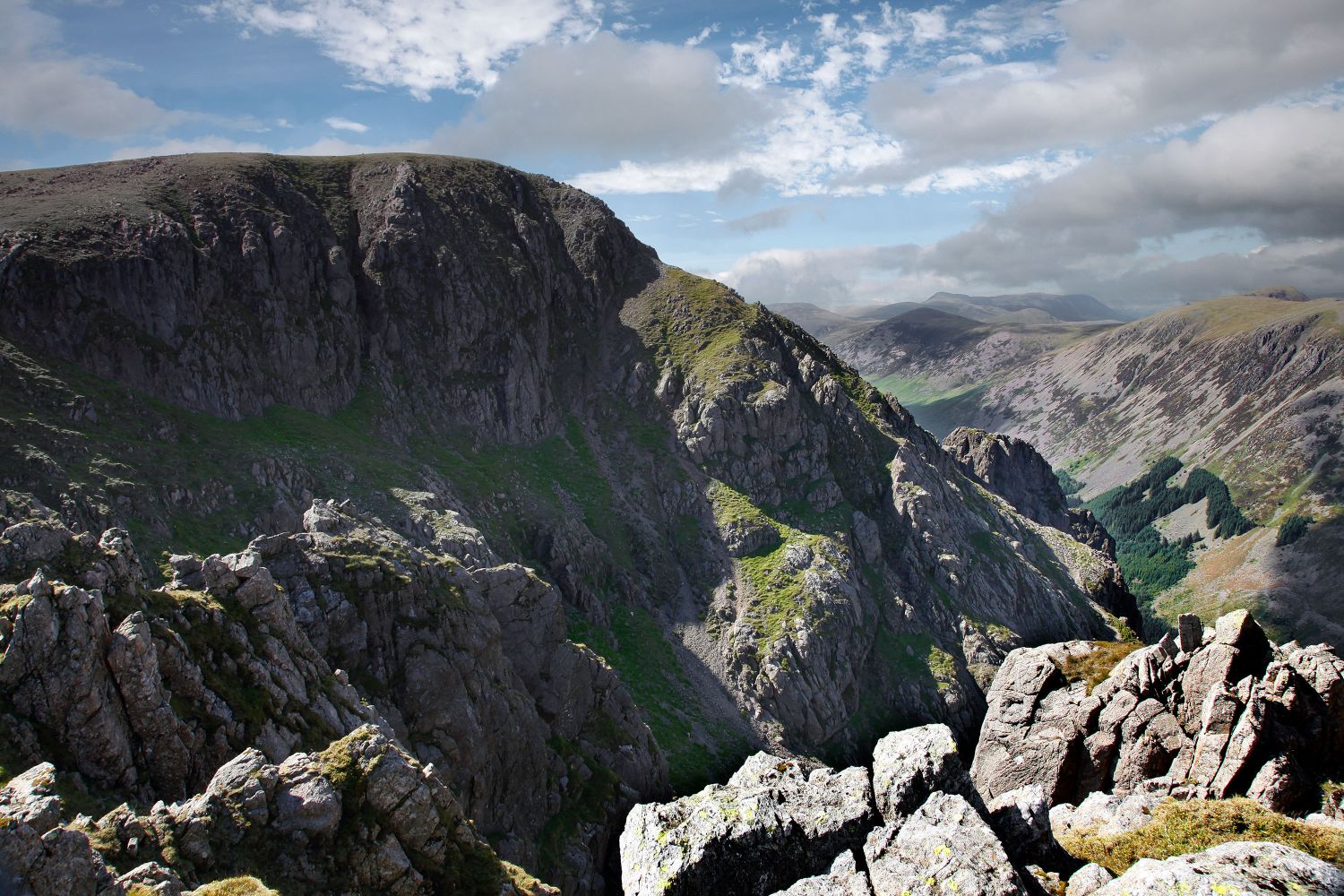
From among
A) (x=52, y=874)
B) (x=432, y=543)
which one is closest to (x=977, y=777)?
(x=52, y=874)

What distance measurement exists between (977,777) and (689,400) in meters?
91.4

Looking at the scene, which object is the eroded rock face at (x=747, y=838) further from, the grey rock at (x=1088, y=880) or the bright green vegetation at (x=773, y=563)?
the bright green vegetation at (x=773, y=563)

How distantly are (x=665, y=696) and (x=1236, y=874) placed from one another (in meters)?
86.4

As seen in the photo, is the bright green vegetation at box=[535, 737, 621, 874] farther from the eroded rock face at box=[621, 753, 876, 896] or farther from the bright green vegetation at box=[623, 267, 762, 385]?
the bright green vegetation at box=[623, 267, 762, 385]

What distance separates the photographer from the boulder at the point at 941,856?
1850cm

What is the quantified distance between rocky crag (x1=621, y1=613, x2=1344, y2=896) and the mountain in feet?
33.4

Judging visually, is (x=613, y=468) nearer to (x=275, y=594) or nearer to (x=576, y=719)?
(x=576, y=719)

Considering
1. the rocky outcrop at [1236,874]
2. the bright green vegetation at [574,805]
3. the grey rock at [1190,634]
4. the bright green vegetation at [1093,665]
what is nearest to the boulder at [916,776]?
the rocky outcrop at [1236,874]

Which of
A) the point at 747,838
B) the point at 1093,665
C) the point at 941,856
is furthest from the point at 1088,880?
the point at 1093,665

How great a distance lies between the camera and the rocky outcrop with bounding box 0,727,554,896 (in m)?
18.4

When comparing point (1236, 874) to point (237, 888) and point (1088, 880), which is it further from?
point (237, 888)

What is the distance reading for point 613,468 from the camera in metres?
132

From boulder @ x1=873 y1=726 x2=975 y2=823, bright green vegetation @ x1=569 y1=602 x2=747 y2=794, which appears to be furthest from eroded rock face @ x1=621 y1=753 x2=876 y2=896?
bright green vegetation @ x1=569 y1=602 x2=747 y2=794

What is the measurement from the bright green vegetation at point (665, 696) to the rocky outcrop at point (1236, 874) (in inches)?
2792
